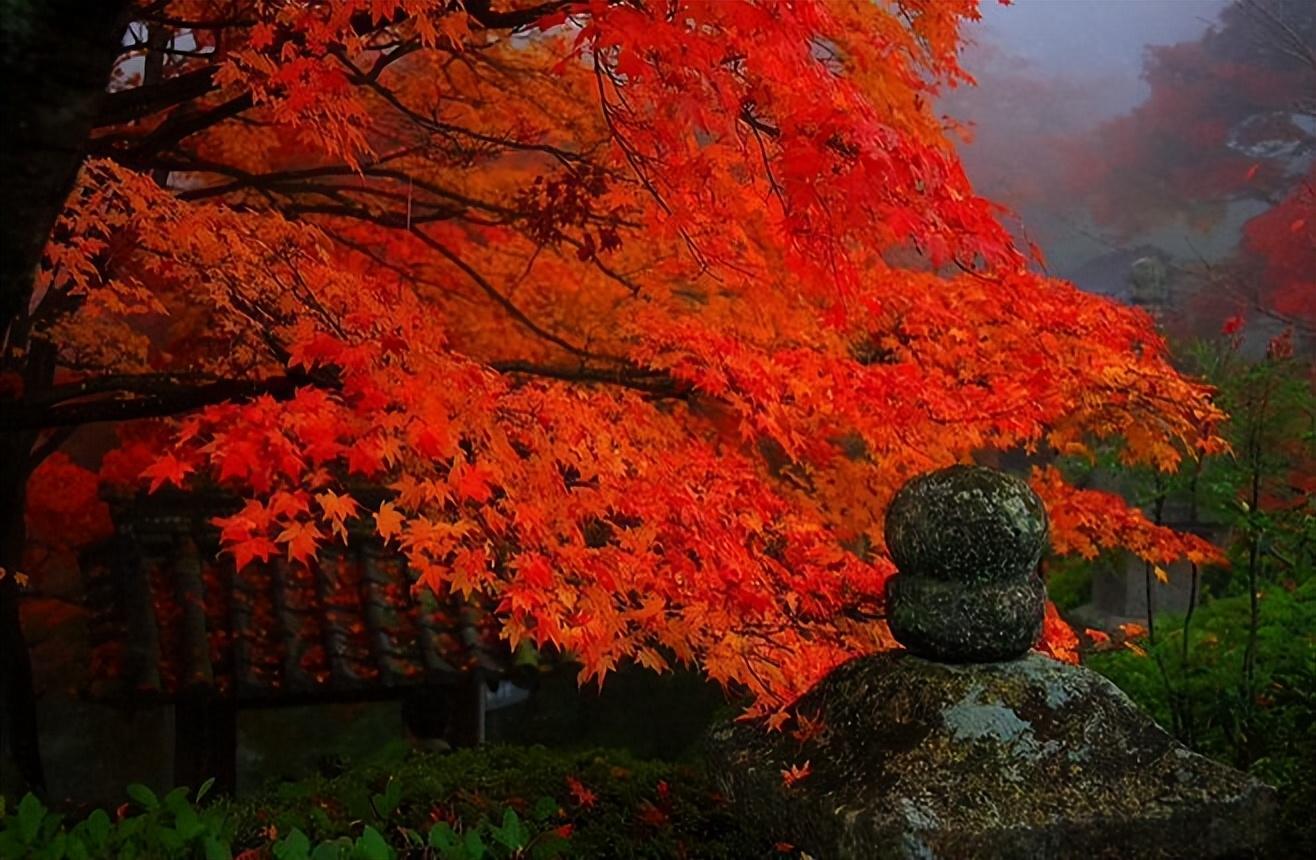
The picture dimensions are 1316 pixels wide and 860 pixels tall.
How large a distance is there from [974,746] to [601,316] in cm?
597

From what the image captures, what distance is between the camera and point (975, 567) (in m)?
2.70

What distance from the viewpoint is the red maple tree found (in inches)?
170

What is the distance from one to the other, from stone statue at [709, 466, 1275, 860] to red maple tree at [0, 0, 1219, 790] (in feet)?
4.09

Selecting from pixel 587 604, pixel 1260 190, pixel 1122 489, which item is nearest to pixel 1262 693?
pixel 587 604

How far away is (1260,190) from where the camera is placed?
22906 mm

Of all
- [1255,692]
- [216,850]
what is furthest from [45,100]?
[1255,692]

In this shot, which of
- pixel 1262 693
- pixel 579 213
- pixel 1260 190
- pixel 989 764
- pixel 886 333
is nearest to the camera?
pixel 989 764

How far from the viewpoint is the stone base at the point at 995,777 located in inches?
92.5

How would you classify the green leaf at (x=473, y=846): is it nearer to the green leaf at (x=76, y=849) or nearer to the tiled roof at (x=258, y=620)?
the green leaf at (x=76, y=849)

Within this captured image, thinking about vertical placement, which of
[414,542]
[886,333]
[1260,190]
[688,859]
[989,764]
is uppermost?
[1260,190]

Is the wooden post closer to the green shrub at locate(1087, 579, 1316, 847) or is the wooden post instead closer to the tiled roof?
the tiled roof

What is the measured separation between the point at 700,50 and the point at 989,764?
258cm

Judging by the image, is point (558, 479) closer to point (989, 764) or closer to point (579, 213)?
point (579, 213)

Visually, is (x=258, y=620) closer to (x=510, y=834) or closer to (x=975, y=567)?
(x=510, y=834)
